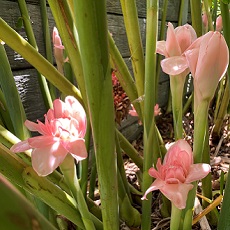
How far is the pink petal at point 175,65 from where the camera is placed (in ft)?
1.03

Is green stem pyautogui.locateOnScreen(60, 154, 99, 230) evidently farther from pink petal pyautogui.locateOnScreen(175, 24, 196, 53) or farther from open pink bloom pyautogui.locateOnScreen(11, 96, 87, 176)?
pink petal pyautogui.locateOnScreen(175, 24, 196, 53)

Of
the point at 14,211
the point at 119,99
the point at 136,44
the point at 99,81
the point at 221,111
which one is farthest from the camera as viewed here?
the point at 221,111

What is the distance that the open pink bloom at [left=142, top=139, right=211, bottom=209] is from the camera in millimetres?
276

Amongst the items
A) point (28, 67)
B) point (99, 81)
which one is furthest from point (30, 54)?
point (28, 67)

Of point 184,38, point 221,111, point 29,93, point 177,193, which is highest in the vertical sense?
point 184,38

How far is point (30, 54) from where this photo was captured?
0.35 m

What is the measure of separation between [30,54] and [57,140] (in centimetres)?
12

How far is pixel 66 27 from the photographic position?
365mm

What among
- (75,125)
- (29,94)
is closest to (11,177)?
(75,125)

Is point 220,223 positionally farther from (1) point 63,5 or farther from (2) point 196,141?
(1) point 63,5

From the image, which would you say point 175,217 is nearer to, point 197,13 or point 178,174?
point 178,174

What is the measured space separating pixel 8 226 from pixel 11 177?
8.5 inches

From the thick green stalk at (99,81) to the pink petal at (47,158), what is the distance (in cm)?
3

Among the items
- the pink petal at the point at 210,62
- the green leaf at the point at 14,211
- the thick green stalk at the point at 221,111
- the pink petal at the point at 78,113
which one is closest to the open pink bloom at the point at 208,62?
the pink petal at the point at 210,62
